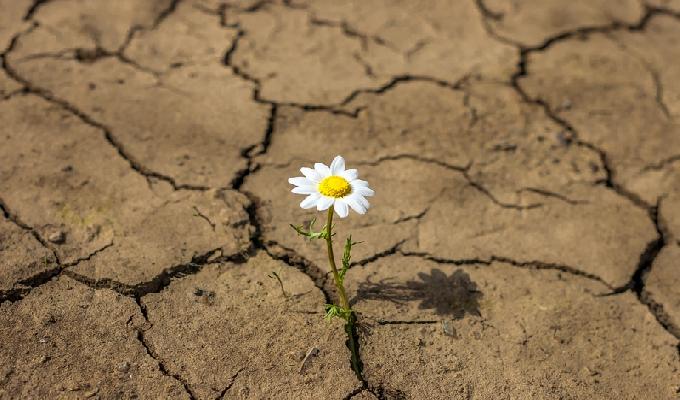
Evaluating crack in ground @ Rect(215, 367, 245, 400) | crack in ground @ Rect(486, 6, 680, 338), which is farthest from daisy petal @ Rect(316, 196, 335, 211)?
crack in ground @ Rect(486, 6, 680, 338)

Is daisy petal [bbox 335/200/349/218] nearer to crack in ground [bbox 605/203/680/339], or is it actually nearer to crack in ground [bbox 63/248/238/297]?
crack in ground [bbox 63/248/238/297]

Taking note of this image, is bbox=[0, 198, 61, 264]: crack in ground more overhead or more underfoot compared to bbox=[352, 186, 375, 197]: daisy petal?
more underfoot

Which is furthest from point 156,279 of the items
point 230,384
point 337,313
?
point 337,313

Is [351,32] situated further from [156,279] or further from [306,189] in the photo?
[156,279]

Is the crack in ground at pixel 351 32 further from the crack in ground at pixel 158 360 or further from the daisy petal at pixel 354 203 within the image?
the crack in ground at pixel 158 360

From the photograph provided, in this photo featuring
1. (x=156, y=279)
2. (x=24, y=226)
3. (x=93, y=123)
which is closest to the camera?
(x=156, y=279)

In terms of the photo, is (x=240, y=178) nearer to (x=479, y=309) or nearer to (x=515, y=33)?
(x=479, y=309)

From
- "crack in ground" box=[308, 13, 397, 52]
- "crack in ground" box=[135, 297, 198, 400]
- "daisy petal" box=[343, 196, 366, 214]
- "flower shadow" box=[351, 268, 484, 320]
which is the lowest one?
"flower shadow" box=[351, 268, 484, 320]
